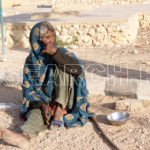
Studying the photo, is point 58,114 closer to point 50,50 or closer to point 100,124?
point 100,124

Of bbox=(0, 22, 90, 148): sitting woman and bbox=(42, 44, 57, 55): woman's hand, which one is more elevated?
bbox=(42, 44, 57, 55): woman's hand

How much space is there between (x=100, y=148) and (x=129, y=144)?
0.95ft

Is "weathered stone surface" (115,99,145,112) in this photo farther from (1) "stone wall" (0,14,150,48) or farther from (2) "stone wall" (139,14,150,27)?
(2) "stone wall" (139,14,150,27)

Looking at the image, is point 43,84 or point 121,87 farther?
point 121,87

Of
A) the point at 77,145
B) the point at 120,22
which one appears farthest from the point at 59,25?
the point at 77,145

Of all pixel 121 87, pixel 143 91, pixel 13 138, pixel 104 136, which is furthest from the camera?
pixel 121 87

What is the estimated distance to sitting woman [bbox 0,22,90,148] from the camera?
10.3 feet

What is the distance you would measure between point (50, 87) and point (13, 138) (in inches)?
28.8

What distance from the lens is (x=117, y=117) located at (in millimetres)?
3406

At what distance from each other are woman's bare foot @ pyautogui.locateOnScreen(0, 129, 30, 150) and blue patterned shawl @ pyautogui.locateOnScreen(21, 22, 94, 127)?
0.57m

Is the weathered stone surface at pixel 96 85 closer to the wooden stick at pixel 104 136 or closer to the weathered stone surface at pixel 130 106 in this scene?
the weathered stone surface at pixel 130 106

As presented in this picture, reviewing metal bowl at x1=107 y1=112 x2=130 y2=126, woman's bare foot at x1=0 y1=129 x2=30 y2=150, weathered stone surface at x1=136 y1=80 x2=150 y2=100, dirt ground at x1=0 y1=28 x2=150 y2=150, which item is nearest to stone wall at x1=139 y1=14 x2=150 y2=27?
dirt ground at x1=0 y1=28 x2=150 y2=150

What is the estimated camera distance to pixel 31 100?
340 centimetres

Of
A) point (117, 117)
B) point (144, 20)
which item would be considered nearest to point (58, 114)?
point (117, 117)
